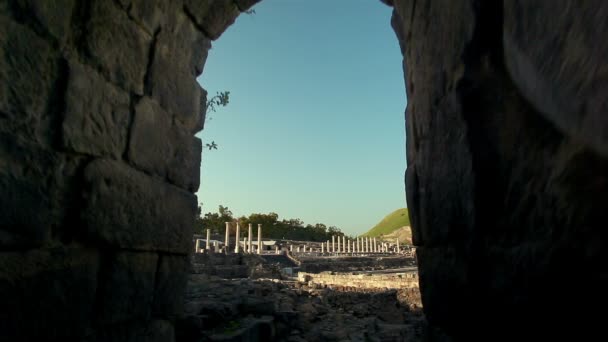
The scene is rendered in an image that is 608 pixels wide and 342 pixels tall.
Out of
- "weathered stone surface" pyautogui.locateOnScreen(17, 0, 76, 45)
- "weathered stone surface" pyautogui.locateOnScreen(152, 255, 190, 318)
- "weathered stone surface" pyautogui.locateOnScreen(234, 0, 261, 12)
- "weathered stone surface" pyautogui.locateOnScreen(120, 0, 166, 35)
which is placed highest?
"weathered stone surface" pyautogui.locateOnScreen(234, 0, 261, 12)

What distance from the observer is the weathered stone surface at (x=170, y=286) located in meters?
2.77

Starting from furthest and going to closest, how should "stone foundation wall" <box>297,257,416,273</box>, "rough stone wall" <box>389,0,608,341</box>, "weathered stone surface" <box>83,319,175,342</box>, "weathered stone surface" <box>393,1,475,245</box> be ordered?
"stone foundation wall" <box>297,257,416,273</box>, "weathered stone surface" <box>83,319,175,342</box>, "weathered stone surface" <box>393,1,475,245</box>, "rough stone wall" <box>389,0,608,341</box>

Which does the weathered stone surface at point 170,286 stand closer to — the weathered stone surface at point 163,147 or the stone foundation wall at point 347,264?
the weathered stone surface at point 163,147

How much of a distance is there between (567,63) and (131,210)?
8.03ft

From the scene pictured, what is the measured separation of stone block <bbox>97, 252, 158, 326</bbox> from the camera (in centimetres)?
229

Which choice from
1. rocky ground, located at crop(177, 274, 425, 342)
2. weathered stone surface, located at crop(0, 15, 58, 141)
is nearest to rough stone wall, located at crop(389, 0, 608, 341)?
rocky ground, located at crop(177, 274, 425, 342)

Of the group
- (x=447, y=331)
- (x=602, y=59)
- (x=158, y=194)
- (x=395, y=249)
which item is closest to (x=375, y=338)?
(x=447, y=331)

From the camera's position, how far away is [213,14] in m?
3.46

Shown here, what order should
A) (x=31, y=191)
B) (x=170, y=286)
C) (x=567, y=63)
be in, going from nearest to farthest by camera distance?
1. (x=567, y=63)
2. (x=31, y=191)
3. (x=170, y=286)

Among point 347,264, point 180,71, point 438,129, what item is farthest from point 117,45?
point 347,264

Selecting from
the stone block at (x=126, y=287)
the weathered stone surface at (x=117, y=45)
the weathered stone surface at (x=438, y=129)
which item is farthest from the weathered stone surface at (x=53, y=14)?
the weathered stone surface at (x=438, y=129)

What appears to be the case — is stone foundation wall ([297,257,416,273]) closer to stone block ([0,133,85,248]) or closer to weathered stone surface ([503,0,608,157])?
stone block ([0,133,85,248])

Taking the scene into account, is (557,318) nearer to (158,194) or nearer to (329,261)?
(158,194)

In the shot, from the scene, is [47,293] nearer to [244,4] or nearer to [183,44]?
[183,44]
